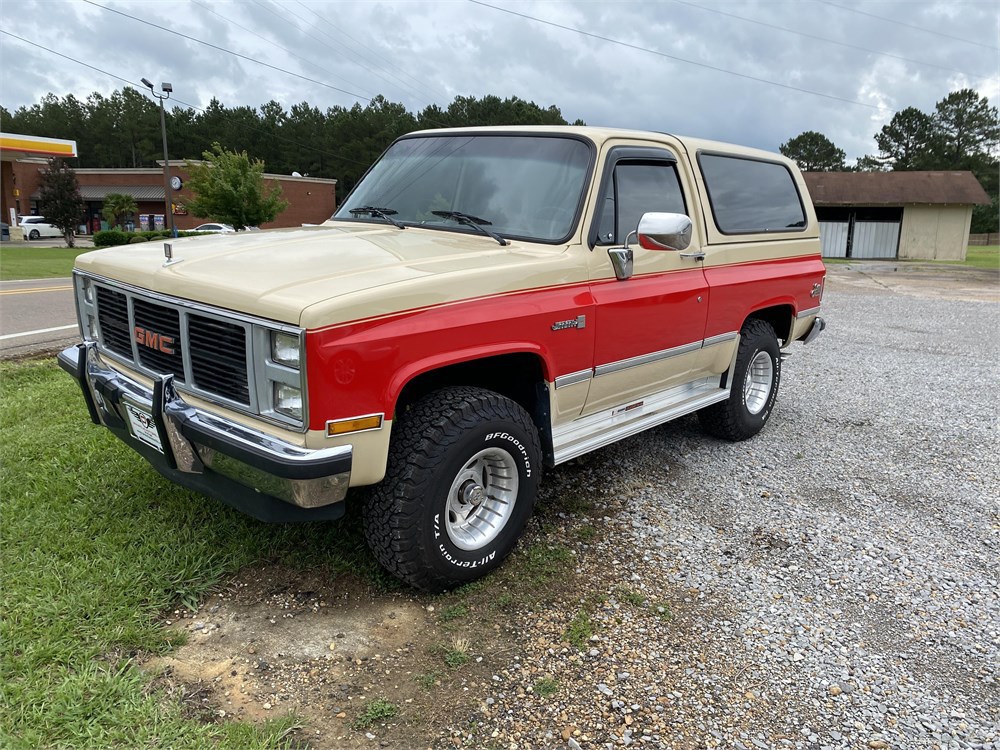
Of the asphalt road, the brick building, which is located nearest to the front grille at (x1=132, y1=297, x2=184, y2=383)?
the asphalt road

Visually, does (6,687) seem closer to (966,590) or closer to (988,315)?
(966,590)

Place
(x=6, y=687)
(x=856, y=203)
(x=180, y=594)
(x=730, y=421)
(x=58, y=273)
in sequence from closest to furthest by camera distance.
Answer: (x=6, y=687)
(x=180, y=594)
(x=730, y=421)
(x=58, y=273)
(x=856, y=203)

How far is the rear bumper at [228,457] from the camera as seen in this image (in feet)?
8.63

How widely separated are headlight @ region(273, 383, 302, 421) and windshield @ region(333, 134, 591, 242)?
61.8 inches

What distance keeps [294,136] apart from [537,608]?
81.4 metres

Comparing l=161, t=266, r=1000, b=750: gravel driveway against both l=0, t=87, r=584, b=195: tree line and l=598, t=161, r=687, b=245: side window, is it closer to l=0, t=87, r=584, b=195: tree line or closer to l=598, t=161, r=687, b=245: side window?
l=598, t=161, r=687, b=245: side window

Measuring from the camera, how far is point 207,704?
2.54 m

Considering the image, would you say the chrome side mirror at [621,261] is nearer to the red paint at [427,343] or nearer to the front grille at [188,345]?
the red paint at [427,343]

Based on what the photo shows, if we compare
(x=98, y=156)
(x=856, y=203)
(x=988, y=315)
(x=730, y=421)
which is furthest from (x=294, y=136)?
(x=730, y=421)

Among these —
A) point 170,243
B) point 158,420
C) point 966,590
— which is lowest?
point 966,590

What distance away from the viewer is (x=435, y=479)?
2.98 meters

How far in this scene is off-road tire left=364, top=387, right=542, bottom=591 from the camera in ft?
9.70

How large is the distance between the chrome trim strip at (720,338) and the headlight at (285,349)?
9.42 ft

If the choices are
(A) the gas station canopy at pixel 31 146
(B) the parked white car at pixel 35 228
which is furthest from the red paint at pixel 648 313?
(B) the parked white car at pixel 35 228
